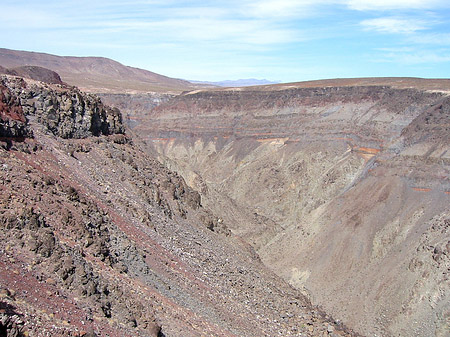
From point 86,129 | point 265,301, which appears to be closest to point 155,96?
point 86,129

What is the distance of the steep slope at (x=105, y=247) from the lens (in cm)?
1353

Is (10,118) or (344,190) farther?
(344,190)

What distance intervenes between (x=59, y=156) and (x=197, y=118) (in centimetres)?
6859

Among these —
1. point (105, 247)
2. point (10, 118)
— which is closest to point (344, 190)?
point (105, 247)

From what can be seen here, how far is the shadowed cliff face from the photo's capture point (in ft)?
102

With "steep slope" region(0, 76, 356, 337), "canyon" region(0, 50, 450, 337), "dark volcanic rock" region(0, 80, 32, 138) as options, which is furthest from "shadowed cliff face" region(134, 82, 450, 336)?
"dark volcanic rock" region(0, 80, 32, 138)

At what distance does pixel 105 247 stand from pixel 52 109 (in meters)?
10.3

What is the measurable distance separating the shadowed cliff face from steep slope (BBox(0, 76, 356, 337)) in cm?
806

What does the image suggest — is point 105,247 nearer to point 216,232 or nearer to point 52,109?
point 52,109

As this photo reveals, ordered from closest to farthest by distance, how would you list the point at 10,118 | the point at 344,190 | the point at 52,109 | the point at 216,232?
1. the point at 10,118
2. the point at 52,109
3. the point at 216,232
4. the point at 344,190

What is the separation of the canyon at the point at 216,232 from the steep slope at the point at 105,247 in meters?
0.07

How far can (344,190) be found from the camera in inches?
1973

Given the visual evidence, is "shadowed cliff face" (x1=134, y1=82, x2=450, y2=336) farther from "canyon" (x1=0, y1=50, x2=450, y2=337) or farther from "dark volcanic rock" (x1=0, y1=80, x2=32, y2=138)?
"dark volcanic rock" (x1=0, y1=80, x2=32, y2=138)

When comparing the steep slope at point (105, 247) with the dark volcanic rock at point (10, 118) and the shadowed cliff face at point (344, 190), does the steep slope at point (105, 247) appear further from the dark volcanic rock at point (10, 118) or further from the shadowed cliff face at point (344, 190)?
the shadowed cliff face at point (344, 190)
